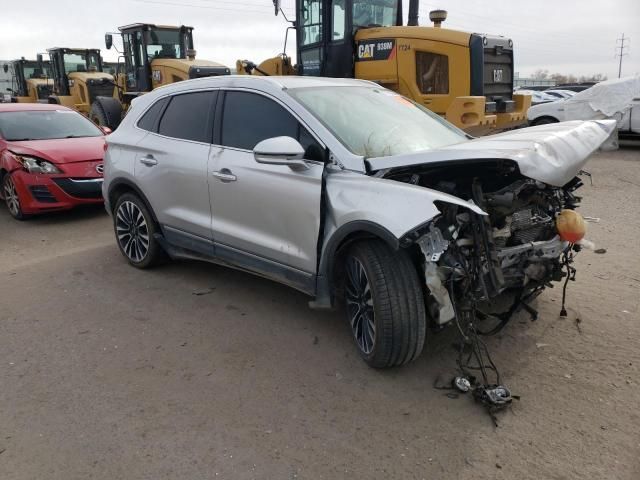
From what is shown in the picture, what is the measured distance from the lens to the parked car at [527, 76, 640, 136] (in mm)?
12867

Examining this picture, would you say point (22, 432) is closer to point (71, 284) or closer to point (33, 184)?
point (71, 284)

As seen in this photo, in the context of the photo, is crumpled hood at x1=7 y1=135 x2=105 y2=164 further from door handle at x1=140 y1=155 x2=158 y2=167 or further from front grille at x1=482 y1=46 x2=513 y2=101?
front grille at x1=482 y1=46 x2=513 y2=101

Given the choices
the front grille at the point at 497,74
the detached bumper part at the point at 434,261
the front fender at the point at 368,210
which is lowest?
the detached bumper part at the point at 434,261

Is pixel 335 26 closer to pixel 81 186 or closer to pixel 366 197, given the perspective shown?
pixel 81 186

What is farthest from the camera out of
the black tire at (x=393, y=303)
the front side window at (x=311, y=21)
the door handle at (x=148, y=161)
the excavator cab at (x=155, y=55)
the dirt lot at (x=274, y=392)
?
the excavator cab at (x=155, y=55)

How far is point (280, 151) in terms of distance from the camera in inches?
134

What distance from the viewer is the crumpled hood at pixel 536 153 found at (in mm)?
2932

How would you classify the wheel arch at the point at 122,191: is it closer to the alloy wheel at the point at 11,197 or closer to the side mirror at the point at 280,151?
the side mirror at the point at 280,151

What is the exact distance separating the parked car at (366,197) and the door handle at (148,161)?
35mm

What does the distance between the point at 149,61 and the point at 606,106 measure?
1113 centimetres

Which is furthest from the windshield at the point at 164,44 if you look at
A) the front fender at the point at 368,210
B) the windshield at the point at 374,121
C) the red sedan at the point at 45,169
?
the front fender at the point at 368,210

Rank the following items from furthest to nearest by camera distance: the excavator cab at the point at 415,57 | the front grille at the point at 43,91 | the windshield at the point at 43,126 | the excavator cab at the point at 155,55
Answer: the front grille at the point at 43,91 < the excavator cab at the point at 155,55 < the excavator cab at the point at 415,57 < the windshield at the point at 43,126

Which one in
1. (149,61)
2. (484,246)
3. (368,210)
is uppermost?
(149,61)

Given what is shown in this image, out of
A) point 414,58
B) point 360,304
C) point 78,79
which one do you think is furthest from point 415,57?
point 78,79
